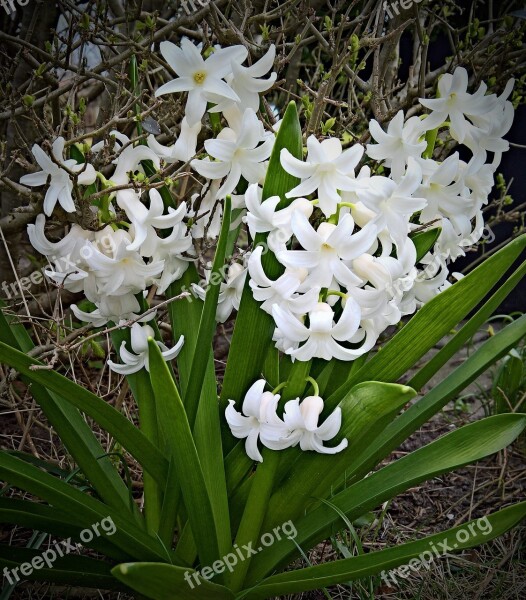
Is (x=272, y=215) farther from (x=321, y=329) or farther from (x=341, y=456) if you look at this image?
(x=341, y=456)

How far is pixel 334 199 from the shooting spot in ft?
3.89

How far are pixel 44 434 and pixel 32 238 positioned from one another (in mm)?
1336

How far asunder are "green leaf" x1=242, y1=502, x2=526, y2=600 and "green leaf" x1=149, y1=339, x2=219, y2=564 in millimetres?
145

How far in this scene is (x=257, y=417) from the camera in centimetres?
132

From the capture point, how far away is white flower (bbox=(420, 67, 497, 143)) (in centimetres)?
124

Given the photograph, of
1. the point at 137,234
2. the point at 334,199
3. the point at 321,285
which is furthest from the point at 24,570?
the point at 334,199

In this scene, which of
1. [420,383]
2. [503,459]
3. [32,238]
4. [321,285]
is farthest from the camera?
[503,459]

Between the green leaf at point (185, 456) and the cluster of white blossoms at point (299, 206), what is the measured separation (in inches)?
8.2

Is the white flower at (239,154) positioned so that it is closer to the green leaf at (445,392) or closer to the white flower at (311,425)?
the white flower at (311,425)

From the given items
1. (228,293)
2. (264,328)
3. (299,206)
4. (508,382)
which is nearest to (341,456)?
(264,328)

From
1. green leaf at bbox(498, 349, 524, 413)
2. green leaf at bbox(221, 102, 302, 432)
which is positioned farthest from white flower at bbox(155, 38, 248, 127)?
green leaf at bbox(498, 349, 524, 413)

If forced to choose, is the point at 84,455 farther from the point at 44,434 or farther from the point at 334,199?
the point at 44,434

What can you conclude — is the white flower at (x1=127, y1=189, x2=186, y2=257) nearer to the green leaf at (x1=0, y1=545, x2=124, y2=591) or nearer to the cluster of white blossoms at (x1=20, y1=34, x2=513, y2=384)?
the cluster of white blossoms at (x1=20, y1=34, x2=513, y2=384)

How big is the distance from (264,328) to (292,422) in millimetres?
216
